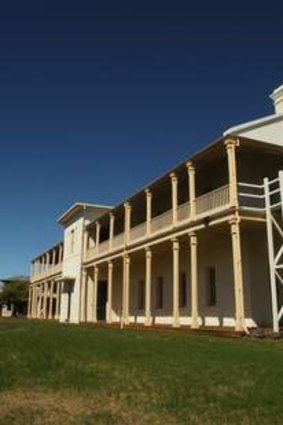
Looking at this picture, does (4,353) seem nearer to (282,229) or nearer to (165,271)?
(282,229)

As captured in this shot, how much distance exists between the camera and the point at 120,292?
3328cm

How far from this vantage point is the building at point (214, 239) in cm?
1764

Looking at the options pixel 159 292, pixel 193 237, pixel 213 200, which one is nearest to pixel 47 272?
pixel 159 292

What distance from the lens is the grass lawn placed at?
5.28 meters

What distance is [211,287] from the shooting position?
22.4m

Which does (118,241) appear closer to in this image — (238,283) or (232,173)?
(232,173)

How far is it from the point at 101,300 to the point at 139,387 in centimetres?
3122

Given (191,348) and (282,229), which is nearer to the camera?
(191,348)

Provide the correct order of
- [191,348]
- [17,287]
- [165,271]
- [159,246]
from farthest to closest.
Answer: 1. [17,287]
2. [165,271]
3. [159,246]
4. [191,348]

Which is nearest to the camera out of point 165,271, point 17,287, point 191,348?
point 191,348

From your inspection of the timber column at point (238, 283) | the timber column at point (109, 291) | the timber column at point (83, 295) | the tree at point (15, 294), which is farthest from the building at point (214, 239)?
the tree at point (15, 294)

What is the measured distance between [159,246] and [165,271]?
3.11 metres

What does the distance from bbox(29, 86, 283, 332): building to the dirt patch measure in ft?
36.1

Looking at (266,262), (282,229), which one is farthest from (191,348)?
(266,262)
